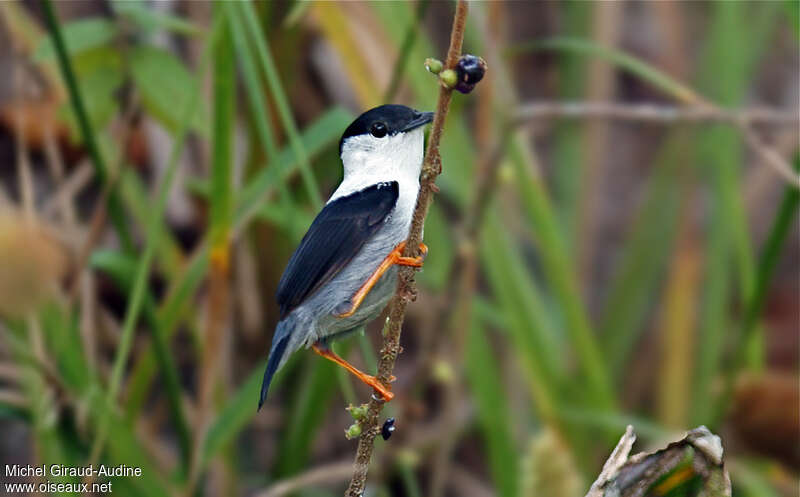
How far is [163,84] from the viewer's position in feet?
7.29

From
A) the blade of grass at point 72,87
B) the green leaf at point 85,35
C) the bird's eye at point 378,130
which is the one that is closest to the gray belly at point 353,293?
the bird's eye at point 378,130

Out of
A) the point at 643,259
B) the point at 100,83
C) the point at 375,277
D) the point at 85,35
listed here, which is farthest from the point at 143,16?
the point at 643,259

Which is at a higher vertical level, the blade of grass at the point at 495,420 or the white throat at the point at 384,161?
the white throat at the point at 384,161

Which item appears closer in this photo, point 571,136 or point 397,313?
point 397,313

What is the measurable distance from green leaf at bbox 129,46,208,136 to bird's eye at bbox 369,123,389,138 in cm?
95

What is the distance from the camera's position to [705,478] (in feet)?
3.36

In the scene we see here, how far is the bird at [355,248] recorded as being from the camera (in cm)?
125

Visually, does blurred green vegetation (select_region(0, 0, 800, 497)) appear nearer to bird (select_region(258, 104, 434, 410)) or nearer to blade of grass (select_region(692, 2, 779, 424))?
blade of grass (select_region(692, 2, 779, 424))

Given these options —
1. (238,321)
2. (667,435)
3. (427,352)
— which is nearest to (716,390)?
(667,435)

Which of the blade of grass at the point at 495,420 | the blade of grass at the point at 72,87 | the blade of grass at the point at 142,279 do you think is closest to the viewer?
the blade of grass at the point at 72,87

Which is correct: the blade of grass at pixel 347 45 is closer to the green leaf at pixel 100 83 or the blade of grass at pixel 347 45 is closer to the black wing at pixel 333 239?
the green leaf at pixel 100 83

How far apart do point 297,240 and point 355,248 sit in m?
0.80

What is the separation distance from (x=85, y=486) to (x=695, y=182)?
2.82 meters

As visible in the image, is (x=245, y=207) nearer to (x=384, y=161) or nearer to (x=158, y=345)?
(x=158, y=345)
